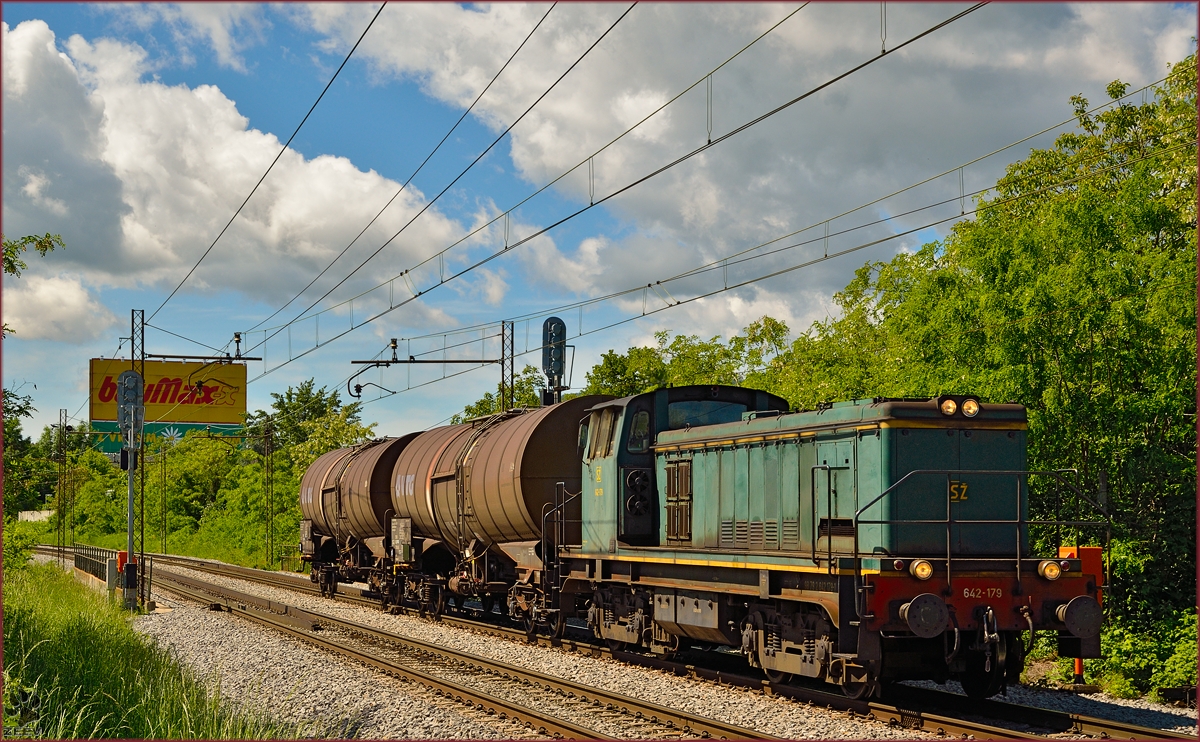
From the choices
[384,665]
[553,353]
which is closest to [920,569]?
[384,665]

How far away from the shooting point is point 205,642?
1786 cm

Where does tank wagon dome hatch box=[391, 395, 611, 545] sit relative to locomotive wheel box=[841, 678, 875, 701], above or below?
above

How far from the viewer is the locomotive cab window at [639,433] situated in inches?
593

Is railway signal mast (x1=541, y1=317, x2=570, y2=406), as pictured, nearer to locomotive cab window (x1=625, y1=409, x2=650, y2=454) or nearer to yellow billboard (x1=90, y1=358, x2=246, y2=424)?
locomotive cab window (x1=625, y1=409, x2=650, y2=454)

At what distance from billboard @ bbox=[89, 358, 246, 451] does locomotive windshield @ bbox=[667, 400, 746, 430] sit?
60602 mm

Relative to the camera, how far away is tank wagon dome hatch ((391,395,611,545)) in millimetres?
17219

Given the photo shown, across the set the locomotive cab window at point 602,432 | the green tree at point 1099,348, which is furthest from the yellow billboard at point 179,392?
the green tree at point 1099,348

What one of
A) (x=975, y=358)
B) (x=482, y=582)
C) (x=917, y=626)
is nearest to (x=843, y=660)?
(x=917, y=626)

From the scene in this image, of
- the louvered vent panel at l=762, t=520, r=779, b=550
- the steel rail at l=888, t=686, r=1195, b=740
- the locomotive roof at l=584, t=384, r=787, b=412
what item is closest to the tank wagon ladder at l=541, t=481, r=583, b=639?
the locomotive roof at l=584, t=384, r=787, b=412

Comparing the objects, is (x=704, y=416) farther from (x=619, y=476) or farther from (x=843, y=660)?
(x=843, y=660)

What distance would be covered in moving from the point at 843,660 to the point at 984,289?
22.8ft

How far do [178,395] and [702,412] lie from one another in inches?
2565

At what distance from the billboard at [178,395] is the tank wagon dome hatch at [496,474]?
5258 cm

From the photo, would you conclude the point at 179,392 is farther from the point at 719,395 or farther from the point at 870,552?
the point at 870,552
